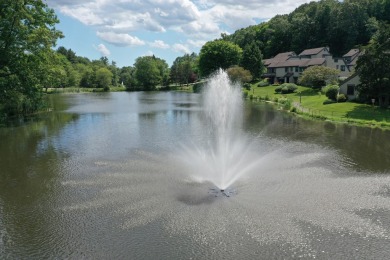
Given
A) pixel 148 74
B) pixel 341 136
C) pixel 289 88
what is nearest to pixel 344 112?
pixel 341 136

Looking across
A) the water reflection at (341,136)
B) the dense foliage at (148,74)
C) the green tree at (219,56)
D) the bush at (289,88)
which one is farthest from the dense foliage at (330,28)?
the water reflection at (341,136)

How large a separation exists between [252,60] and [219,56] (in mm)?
13930

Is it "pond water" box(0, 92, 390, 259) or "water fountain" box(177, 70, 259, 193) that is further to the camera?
"water fountain" box(177, 70, 259, 193)

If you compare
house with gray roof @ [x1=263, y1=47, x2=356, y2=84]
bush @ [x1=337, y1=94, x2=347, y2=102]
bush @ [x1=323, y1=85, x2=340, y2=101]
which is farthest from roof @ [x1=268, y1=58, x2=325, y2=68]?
bush @ [x1=337, y1=94, x2=347, y2=102]

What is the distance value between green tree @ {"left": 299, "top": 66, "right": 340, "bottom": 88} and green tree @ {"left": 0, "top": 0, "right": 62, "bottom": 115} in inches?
2099

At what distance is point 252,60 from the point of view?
10206 centimetres

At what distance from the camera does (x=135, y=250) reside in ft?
46.0

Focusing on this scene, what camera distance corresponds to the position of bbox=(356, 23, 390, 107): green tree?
45719mm

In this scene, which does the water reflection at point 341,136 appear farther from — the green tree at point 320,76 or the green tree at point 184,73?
the green tree at point 184,73

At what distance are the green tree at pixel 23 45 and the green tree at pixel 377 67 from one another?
1663 inches

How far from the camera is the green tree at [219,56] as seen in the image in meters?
112

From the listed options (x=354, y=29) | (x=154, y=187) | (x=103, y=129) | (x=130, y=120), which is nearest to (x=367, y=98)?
(x=130, y=120)

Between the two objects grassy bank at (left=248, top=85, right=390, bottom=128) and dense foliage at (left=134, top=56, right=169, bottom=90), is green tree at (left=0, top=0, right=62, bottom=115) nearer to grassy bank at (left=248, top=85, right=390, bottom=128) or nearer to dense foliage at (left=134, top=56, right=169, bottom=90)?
grassy bank at (left=248, top=85, right=390, bottom=128)

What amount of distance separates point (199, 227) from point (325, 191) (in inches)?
357
